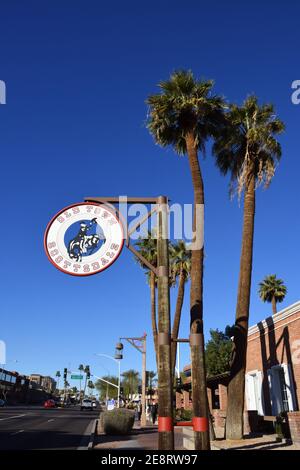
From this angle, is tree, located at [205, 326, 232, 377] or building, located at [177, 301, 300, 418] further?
tree, located at [205, 326, 232, 377]

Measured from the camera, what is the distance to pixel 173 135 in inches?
691

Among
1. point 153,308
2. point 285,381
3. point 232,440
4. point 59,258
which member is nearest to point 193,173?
point 59,258

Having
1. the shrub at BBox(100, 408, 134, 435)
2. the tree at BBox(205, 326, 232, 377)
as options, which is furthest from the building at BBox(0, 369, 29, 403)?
the shrub at BBox(100, 408, 134, 435)

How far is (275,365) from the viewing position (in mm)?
19688

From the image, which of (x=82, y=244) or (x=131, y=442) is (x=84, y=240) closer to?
(x=82, y=244)

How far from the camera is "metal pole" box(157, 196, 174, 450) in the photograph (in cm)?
785

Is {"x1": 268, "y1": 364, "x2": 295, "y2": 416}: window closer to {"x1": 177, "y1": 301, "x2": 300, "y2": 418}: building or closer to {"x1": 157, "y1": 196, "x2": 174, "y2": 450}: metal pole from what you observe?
{"x1": 177, "y1": 301, "x2": 300, "y2": 418}: building

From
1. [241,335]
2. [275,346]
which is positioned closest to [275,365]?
[275,346]

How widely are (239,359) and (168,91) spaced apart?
10452mm

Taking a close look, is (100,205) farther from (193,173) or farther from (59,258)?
(193,173)

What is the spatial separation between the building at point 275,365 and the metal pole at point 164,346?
11.0 meters

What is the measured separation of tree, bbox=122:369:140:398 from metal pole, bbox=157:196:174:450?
107 m

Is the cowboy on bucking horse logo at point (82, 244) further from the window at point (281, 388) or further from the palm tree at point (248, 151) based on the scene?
the window at point (281, 388)
